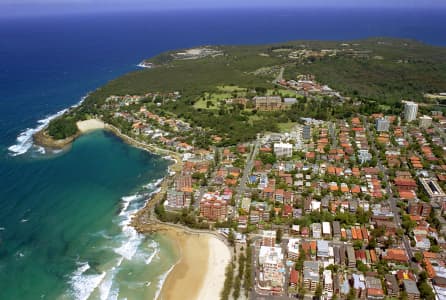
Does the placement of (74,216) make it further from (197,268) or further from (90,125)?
(90,125)

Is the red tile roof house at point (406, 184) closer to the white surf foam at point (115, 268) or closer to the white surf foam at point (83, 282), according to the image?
the white surf foam at point (115, 268)

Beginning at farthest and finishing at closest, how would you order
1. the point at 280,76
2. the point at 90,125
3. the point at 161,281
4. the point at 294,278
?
the point at 280,76
the point at 90,125
the point at 161,281
the point at 294,278

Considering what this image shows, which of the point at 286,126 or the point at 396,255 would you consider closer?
the point at 396,255

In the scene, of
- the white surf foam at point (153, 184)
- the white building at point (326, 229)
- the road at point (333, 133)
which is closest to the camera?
the white building at point (326, 229)

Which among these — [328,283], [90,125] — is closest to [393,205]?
[328,283]

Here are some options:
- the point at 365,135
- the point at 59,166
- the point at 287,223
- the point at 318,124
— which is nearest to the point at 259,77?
the point at 318,124

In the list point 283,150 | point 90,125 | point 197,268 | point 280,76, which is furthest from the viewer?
point 280,76

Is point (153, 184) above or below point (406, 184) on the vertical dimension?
below

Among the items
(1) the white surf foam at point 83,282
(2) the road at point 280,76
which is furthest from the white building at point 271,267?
(2) the road at point 280,76
